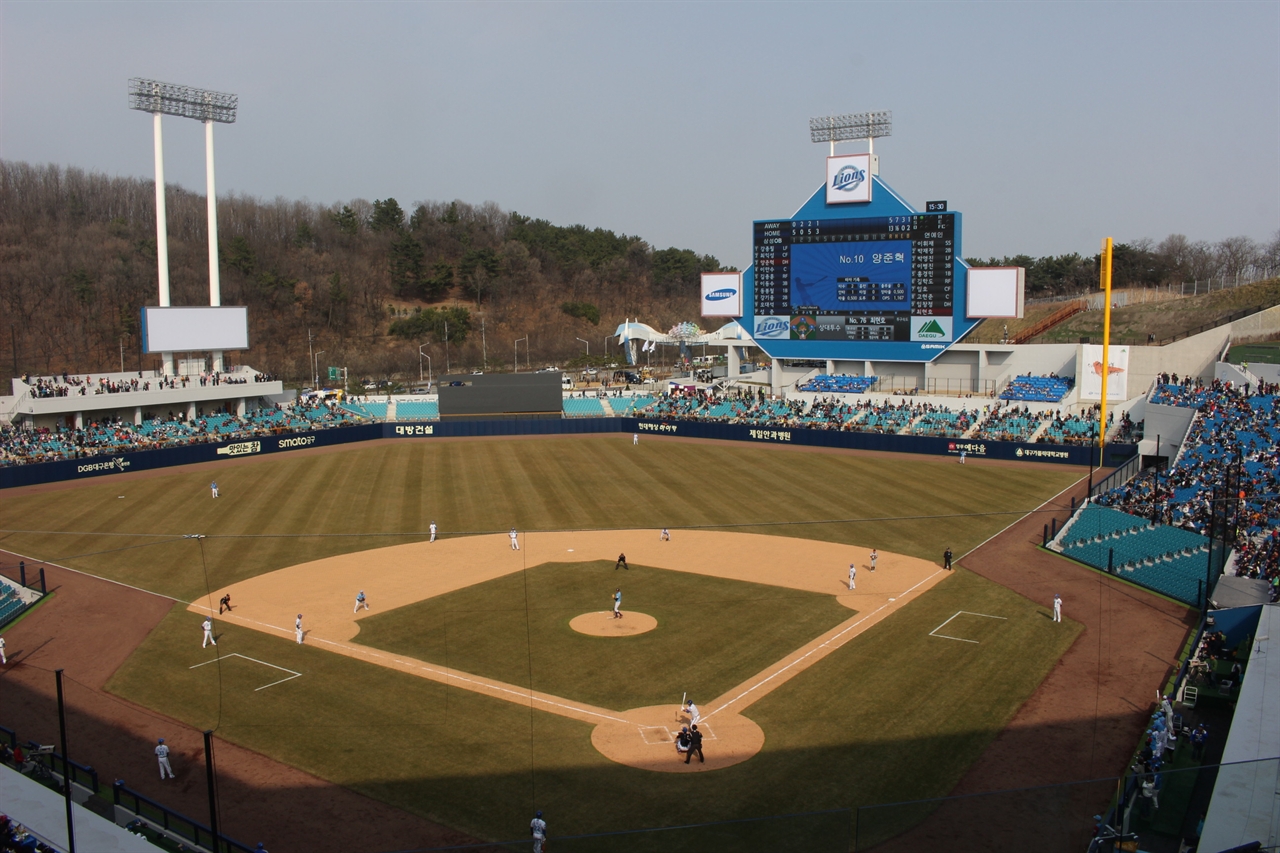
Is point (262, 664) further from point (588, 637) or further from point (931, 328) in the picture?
point (931, 328)

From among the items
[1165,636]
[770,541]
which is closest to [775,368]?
[770,541]

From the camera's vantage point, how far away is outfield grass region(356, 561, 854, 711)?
2438cm

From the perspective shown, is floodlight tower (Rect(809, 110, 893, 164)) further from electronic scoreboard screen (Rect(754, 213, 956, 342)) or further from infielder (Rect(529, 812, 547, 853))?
infielder (Rect(529, 812, 547, 853))

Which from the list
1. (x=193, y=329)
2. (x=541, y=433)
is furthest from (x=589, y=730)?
(x=193, y=329)

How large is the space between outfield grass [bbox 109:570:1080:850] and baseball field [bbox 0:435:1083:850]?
0.08 meters

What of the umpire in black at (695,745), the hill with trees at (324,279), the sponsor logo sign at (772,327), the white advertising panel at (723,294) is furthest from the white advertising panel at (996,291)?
the hill with trees at (324,279)

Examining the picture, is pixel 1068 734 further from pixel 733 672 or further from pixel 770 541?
pixel 770 541

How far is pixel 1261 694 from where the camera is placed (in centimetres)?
1973

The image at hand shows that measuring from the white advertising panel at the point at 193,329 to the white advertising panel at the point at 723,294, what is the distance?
33.2m

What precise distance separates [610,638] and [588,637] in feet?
2.19

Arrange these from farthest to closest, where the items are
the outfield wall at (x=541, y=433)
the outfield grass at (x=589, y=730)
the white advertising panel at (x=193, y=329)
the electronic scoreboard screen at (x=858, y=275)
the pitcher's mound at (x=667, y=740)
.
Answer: the white advertising panel at (x=193, y=329)
the electronic scoreboard screen at (x=858, y=275)
the outfield wall at (x=541, y=433)
the pitcher's mound at (x=667, y=740)
the outfield grass at (x=589, y=730)

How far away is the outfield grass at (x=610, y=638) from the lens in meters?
24.4

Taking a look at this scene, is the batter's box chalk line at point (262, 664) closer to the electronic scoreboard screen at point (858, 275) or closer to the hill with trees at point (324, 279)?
the electronic scoreboard screen at point (858, 275)

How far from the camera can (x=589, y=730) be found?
21562 millimetres
